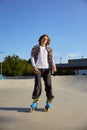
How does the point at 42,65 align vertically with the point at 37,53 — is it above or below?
below

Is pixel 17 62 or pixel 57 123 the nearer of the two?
pixel 57 123

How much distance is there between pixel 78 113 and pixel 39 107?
1031 mm

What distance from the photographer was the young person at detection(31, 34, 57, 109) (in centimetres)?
519

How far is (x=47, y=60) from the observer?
5355 mm

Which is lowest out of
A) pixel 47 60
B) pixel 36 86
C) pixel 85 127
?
pixel 85 127

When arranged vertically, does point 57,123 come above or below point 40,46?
below

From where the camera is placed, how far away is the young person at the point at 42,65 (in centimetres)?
519

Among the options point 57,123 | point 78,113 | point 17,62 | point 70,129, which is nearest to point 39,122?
point 57,123

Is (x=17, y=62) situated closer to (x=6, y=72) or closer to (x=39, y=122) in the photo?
(x=6, y=72)

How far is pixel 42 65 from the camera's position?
5246mm

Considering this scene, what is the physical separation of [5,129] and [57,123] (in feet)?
2.59

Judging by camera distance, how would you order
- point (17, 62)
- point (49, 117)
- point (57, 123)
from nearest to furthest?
point (57, 123) < point (49, 117) < point (17, 62)

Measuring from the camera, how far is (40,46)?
5316mm

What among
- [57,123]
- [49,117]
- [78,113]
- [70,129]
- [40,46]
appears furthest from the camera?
[40,46]
